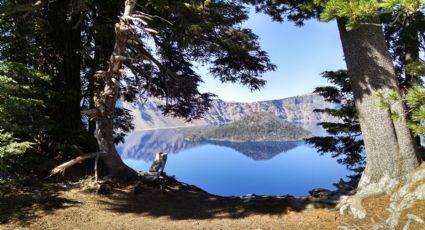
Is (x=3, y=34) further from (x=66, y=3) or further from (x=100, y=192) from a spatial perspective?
(x=100, y=192)

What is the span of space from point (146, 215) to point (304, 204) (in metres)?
3.60

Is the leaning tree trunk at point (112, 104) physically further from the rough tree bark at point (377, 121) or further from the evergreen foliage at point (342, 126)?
the evergreen foliage at point (342, 126)

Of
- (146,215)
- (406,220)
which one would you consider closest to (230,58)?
(146,215)

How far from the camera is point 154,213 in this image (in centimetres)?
850

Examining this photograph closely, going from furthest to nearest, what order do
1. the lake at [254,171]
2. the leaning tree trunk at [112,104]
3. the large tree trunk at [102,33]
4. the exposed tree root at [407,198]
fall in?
1. the lake at [254,171]
2. the large tree trunk at [102,33]
3. the leaning tree trunk at [112,104]
4. the exposed tree root at [407,198]

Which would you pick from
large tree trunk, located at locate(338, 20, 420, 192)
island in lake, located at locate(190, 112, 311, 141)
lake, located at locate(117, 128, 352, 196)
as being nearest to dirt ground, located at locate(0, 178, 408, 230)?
large tree trunk, located at locate(338, 20, 420, 192)

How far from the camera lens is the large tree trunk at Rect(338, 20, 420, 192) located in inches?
300

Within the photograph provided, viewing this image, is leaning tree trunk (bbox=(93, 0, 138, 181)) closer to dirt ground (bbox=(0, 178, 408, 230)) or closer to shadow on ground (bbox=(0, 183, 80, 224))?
dirt ground (bbox=(0, 178, 408, 230))

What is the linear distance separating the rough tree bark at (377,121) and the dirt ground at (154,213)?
96 cm

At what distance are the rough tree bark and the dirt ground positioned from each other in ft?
3.16

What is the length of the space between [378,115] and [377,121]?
13 cm

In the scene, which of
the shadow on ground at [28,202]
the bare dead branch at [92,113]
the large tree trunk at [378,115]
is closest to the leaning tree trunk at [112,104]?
the bare dead branch at [92,113]

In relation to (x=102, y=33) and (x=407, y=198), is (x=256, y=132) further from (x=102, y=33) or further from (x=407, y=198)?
(x=407, y=198)

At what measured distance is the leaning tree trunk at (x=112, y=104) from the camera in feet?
30.6
